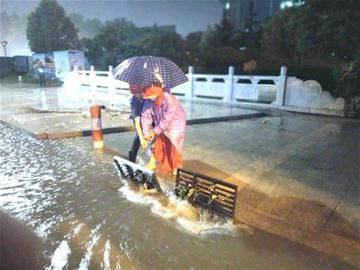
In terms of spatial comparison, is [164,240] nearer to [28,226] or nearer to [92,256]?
[92,256]

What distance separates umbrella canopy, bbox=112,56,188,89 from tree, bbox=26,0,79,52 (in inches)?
1522

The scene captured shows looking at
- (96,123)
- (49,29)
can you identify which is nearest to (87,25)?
(49,29)

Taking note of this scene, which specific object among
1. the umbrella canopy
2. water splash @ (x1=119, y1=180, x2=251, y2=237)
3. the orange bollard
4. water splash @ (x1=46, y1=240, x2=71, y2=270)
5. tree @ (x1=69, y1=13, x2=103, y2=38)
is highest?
tree @ (x1=69, y1=13, x2=103, y2=38)

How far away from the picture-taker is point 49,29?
3884 centimetres

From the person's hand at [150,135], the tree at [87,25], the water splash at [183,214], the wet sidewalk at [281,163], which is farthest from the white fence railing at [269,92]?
the tree at [87,25]

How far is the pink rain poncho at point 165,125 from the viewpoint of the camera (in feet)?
13.3

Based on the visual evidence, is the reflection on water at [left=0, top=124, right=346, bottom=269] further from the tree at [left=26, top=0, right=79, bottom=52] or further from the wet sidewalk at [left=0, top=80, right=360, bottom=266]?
the tree at [left=26, top=0, right=79, bottom=52]

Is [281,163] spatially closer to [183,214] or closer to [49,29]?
[183,214]

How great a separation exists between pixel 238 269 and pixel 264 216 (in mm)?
966

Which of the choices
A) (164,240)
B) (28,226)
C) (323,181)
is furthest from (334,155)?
(28,226)

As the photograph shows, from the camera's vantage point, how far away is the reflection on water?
2.65 m

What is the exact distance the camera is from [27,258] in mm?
2668

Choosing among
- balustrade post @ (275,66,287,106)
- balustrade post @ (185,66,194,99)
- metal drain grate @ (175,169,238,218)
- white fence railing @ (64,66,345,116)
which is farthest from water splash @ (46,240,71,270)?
balustrade post @ (185,66,194,99)

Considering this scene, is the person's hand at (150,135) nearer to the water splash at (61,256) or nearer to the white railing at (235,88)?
the water splash at (61,256)
